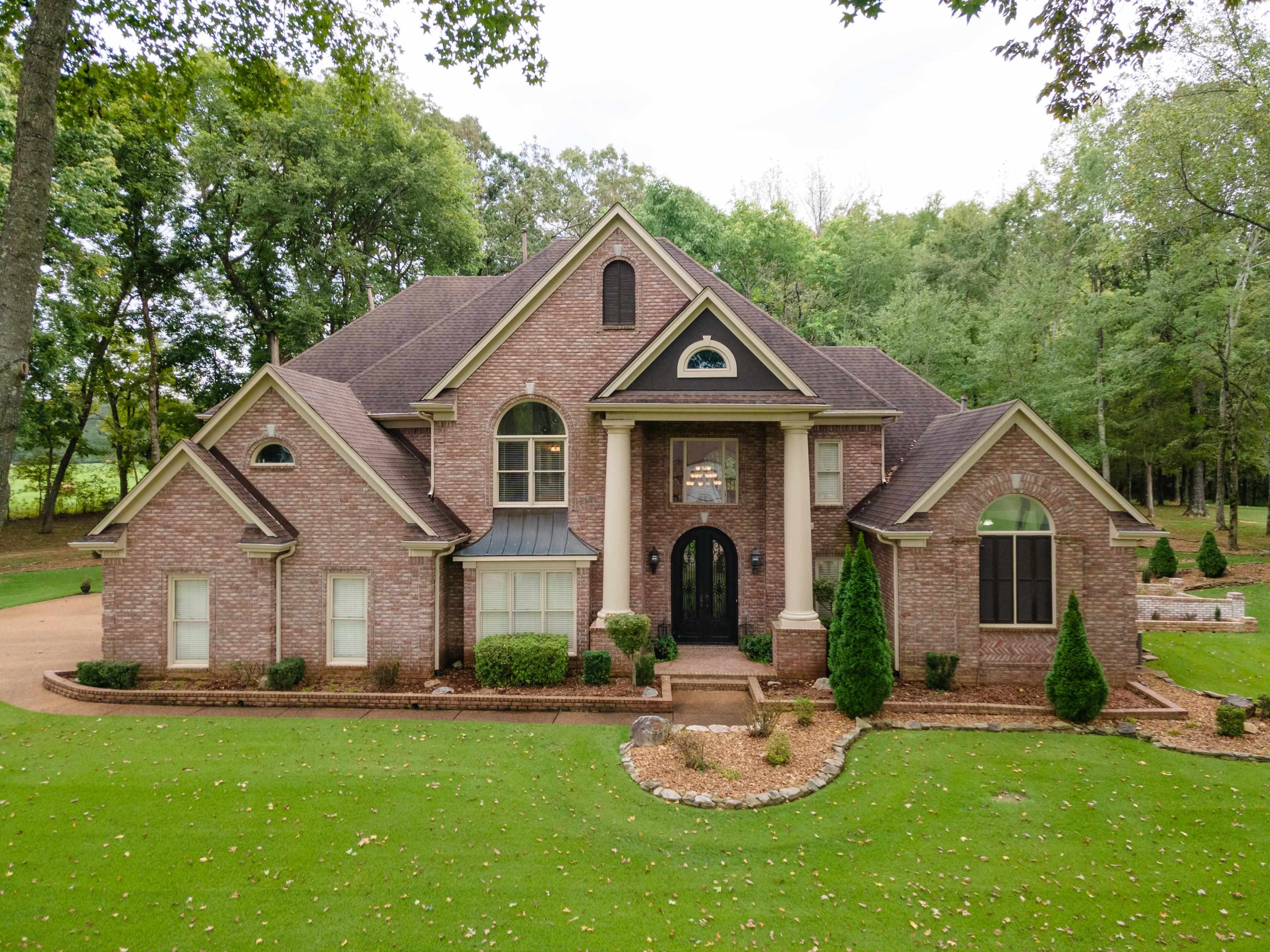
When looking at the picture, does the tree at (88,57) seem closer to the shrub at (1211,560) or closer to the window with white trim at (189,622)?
the window with white trim at (189,622)

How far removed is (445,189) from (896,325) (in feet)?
79.2

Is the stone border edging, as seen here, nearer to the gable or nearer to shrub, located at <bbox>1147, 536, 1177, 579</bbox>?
the gable

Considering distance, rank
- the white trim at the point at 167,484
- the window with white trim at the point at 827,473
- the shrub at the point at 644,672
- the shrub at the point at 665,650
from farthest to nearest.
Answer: the window with white trim at the point at 827,473 < the shrub at the point at 665,650 < the shrub at the point at 644,672 < the white trim at the point at 167,484

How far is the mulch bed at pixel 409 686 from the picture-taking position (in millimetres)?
12492

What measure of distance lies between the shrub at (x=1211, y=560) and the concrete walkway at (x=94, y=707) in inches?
882

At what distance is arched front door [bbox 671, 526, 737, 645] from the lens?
15.6 m

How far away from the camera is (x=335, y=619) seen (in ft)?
44.0

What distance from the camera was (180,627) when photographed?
13.2 metres

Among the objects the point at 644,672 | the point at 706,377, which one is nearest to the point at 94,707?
the point at 644,672

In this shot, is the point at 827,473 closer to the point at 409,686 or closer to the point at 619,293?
the point at 619,293

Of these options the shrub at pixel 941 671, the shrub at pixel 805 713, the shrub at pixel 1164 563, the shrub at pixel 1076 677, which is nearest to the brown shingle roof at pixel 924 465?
the shrub at pixel 941 671

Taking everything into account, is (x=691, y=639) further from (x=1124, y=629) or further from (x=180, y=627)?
(x=180, y=627)

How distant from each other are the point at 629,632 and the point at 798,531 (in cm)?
451

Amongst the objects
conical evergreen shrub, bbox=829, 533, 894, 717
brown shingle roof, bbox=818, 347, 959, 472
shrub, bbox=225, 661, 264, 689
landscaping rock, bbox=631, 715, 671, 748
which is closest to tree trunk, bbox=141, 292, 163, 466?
shrub, bbox=225, 661, 264, 689
